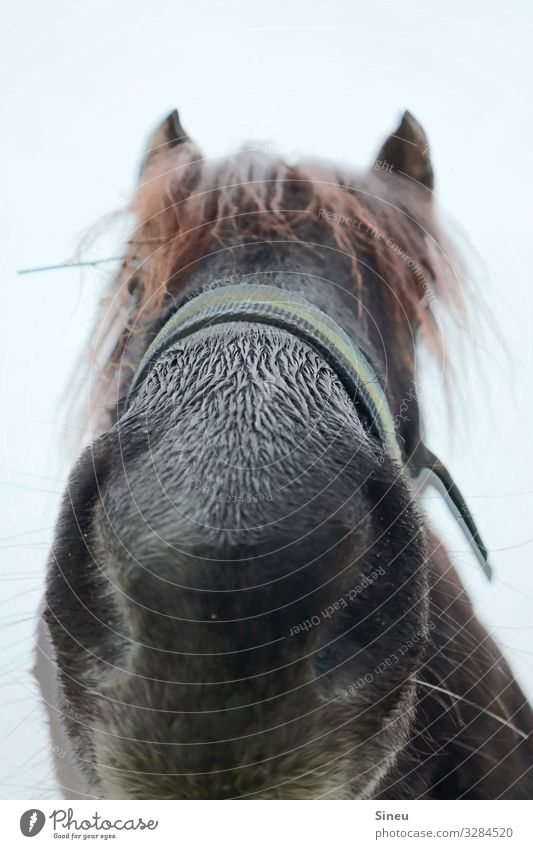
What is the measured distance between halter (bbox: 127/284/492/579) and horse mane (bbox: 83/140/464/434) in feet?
0.28

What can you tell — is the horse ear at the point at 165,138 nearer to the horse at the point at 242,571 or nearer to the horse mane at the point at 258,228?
the horse mane at the point at 258,228

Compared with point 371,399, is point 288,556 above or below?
below

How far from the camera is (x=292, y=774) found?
1.69ft

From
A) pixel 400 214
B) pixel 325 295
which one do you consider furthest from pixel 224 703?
pixel 400 214

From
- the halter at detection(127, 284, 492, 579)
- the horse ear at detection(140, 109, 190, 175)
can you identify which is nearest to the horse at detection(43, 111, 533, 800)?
the halter at detection(127, 284, 492, 579)

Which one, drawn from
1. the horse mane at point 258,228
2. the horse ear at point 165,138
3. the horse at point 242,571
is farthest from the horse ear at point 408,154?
the horse at point 242,571

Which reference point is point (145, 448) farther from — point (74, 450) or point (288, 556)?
point (74, 450)

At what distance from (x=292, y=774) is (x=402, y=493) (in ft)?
0.65

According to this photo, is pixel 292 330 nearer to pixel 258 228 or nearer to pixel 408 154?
pixel 258 228

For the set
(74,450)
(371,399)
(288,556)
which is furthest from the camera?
(74,450)

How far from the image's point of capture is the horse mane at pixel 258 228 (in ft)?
2.67

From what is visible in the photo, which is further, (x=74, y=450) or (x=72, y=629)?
(x=74, y=450)

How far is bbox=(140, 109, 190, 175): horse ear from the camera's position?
39.2 inches

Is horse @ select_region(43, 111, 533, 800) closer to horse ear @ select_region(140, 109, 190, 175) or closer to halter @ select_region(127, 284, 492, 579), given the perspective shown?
halter @ select_region(127, 284, 492, 579)
